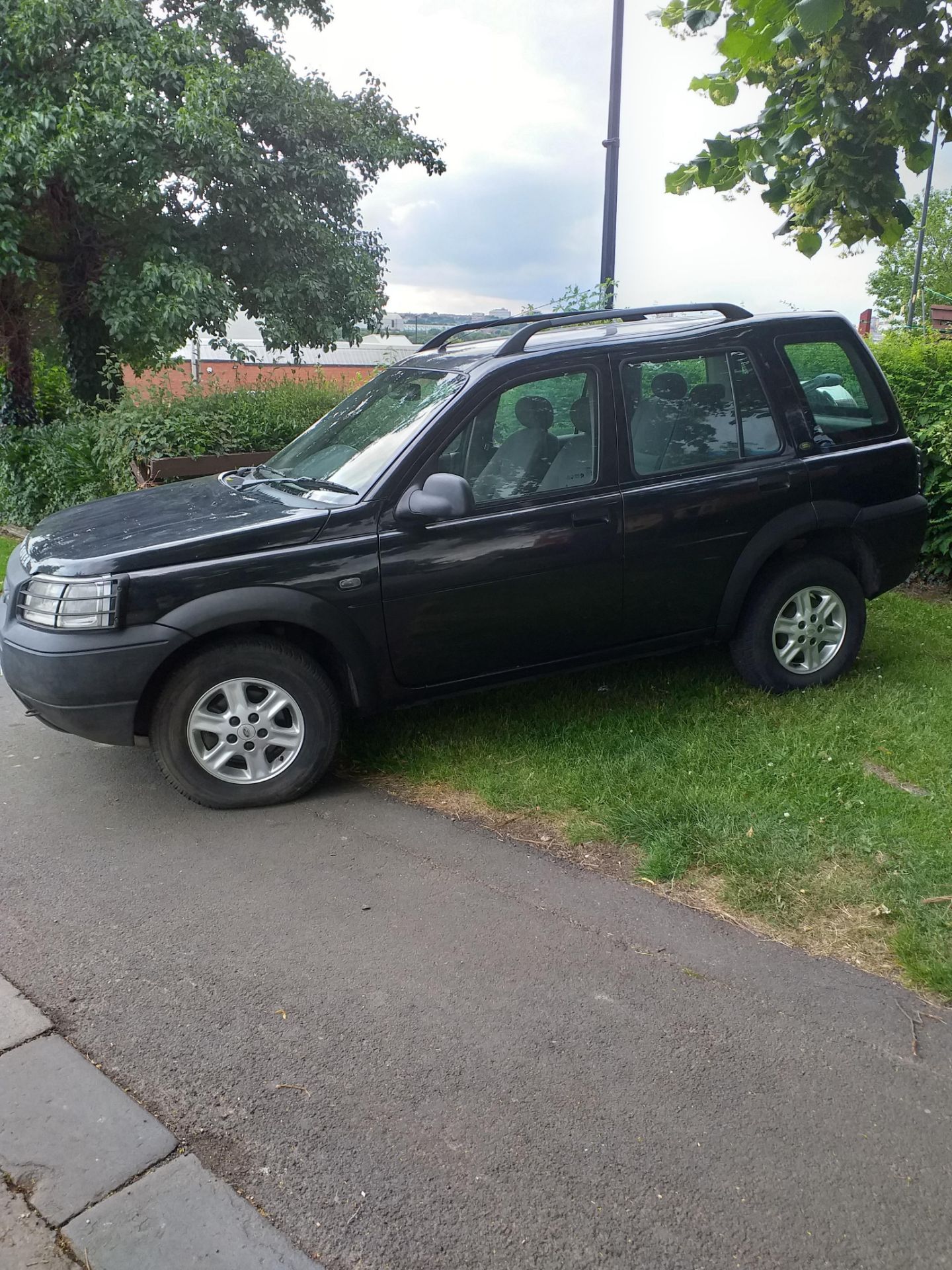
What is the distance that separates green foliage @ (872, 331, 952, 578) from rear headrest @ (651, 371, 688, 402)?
10.7 feet

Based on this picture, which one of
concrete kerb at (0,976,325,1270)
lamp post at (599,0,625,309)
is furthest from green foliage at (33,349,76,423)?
concrete kerb at (0,976,325,1270)

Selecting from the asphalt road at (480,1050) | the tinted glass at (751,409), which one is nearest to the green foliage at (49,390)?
the tinted glass at (751,409)

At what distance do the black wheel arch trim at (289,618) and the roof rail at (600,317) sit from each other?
1.52 meters

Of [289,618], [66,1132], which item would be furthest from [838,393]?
[66,1132]

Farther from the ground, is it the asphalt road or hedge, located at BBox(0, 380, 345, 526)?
hedge, located at BBox(0, 380, 345, 526)

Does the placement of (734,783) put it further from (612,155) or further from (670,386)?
(612,155)

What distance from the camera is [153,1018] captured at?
10.2 ft

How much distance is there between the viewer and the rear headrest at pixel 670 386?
5070 mm

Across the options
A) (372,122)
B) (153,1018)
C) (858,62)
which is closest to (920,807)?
(153,1018)

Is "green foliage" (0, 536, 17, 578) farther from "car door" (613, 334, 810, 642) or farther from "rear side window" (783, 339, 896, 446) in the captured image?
"rear side window" (783, 339, 896, 446)

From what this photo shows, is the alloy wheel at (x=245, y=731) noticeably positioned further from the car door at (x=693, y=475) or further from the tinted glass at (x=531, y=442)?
the car door at (x=693, y=475)

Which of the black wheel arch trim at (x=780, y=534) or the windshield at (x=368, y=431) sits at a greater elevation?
the windshield at (x=368, y=431)

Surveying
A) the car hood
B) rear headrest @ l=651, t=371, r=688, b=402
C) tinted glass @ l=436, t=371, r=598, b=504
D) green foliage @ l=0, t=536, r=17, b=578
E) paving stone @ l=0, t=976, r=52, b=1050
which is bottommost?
paving stone @ l=0, t=976, r=52, b=1050

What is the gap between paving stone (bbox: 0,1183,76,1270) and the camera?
222 cm
